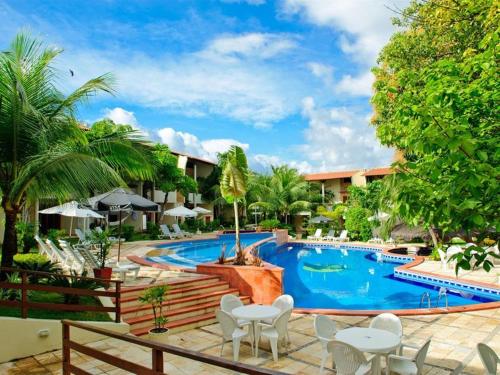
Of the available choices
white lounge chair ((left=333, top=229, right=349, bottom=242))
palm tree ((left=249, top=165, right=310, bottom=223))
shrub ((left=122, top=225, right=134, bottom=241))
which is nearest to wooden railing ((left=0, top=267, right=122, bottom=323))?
shrub ((left=122, top=225, right=134, bottom=241))

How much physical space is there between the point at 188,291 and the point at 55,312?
317 cm

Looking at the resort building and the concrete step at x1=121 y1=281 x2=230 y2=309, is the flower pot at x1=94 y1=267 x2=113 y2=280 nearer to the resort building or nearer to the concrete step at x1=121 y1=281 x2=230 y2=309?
the concrete step at x1=121 y1=281 x2=230 y2=309

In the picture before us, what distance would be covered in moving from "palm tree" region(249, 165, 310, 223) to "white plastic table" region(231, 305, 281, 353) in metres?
24.7

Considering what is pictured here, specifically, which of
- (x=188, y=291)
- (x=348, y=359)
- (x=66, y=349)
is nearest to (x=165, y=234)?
(x=188, y=291)

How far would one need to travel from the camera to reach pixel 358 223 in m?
25.5

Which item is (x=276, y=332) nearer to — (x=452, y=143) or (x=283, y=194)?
(x=452, y=143)

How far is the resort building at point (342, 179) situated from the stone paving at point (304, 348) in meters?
32.1

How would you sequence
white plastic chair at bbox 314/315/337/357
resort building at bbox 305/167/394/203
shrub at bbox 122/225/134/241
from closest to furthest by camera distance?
1. white plastic chair at bbox 314/315/337/357
2. shrub at bbox 122/225/134/241
3. resort building at bbox 305/167/394/203

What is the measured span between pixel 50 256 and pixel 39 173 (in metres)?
Result: 6.79

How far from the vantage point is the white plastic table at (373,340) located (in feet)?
16.8

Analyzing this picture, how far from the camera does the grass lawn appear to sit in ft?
22.3

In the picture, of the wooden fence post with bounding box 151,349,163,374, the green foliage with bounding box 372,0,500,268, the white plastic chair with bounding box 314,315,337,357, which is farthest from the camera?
the white plastic chair with bounding box 314,315,337,357

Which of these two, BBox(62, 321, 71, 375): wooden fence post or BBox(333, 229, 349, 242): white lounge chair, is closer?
BBox(62, 321, 71, 375): wooden fence post

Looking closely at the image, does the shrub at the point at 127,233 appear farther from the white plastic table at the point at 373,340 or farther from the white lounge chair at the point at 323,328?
the white plastic table at the point at 373,340
